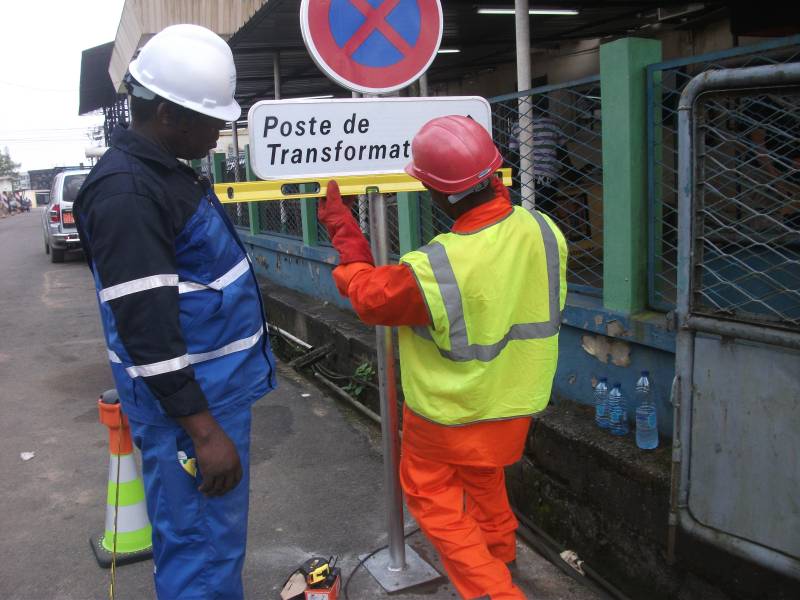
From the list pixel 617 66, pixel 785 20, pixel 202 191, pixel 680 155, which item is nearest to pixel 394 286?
pixel 202 191

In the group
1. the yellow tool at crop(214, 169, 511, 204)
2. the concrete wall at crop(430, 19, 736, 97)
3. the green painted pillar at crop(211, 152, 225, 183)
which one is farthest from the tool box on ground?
the green painted pillar at crop(211, 152, 225, 183)

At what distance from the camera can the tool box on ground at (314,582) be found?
9.43ft

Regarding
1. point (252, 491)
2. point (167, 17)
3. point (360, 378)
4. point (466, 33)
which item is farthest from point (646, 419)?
point (167, 17)

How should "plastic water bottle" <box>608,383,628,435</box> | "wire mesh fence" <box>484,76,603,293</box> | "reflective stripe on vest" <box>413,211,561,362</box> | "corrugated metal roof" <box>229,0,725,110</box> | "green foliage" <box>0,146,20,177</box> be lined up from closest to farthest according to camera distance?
"reflective stripe on vest" <box>413,211,561,362</box> → "plastic water bottle" <box>608,383,628,435</box> → "wire mesh fence" <box>484,76,603,293</box> → "corrugated metal roof" <box>229,0,725,110</box> → "green foliage" <box>0,146,20,177</box>

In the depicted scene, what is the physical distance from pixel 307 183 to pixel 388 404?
945 millimetres

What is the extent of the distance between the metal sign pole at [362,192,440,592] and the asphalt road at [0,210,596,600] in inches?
2.6

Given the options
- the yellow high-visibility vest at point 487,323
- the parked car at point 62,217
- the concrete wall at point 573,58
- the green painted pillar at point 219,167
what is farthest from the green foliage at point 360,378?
the parked car at point 62,217

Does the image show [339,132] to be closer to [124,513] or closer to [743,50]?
[743,50]

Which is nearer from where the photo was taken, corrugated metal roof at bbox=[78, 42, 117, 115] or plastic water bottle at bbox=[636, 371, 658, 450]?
plastic water bottle at bbox=[636, 371, 658, 450]

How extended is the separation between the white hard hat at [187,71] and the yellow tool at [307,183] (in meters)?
0.35

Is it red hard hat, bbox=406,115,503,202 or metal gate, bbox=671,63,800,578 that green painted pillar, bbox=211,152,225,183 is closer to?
red hard hat, bbox=406,115,503,202

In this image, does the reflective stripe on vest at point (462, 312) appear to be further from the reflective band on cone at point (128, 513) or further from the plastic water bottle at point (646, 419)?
the reflective band on cone at point (128, 513)

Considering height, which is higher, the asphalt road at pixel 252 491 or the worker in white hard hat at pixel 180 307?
the worker in white hard hat at pixel 180 307

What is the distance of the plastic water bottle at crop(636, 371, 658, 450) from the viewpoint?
3.16m
